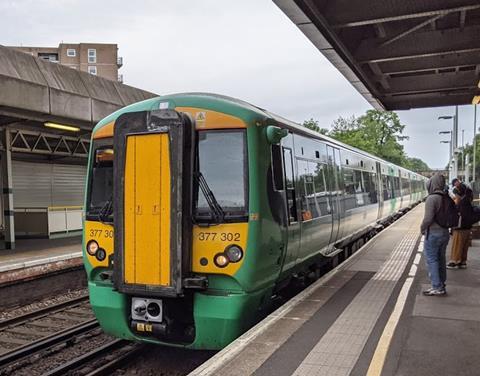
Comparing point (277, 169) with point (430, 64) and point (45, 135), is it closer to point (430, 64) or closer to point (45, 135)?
point (430, 64)

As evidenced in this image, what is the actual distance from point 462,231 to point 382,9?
4600 mm

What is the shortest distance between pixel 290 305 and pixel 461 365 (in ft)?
7.84

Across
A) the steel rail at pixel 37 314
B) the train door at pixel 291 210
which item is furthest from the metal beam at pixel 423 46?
the steel rail at pixel 37 314

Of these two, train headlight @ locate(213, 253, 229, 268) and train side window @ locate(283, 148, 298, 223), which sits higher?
train side window @ locate(283, 148, 298, 223)

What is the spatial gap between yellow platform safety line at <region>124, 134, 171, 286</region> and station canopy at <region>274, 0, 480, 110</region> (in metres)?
2.34

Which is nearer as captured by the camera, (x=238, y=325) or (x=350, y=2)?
(x=238, y=325)

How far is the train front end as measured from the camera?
5.12m

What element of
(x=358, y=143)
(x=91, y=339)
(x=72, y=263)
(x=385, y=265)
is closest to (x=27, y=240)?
(x=72, y=263)

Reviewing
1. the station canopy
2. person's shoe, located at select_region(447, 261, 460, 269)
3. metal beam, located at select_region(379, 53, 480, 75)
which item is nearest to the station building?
the station canopy

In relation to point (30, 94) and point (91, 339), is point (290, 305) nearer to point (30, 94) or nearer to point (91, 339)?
point (91, 339)

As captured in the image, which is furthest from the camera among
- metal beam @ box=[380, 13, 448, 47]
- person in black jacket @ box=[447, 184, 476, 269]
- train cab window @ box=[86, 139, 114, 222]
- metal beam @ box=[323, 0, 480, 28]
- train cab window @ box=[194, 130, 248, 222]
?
person in black jacket @ box=[447, 184, 476, 269]

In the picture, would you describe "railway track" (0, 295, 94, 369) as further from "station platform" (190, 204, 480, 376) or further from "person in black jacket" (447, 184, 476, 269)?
"person in black jacket" (447, 184, 476, 269)

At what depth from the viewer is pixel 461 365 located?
14.0ft

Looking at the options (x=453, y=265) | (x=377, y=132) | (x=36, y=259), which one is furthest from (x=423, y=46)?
(x=377, y=132)
